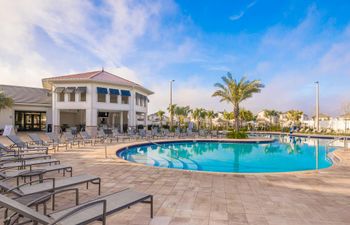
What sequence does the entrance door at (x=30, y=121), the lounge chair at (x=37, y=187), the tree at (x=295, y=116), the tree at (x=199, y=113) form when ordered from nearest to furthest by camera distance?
the lounge chair at (x=37, y=187), the entrance door at (x=30, y=121), the tree at (x=199, y=113), the tree at (x=295, y=116)

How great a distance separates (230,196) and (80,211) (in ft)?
10.0

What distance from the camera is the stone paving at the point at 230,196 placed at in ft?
11.3

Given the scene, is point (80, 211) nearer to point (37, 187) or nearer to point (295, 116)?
point (37, 187)

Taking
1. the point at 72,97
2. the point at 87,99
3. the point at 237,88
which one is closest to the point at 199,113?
the point at 237,88

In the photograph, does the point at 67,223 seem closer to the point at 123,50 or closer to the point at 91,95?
the point at 123,50

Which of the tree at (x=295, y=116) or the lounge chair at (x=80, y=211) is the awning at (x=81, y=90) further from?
the tree at (x=295, y=116)

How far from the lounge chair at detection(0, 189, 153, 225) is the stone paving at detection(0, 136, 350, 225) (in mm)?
400

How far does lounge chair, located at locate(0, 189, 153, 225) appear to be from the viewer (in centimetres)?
217

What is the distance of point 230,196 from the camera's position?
4504 millimetres

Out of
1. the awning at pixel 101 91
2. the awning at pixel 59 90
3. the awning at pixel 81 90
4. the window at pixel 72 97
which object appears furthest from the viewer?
the window at pixel 72 97

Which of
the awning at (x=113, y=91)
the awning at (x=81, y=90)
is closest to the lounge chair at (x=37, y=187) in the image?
the awning at (x=81, y=90)

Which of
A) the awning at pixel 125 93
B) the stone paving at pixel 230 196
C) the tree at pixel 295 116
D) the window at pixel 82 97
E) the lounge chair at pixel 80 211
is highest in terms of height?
the awning at pixel 125 93

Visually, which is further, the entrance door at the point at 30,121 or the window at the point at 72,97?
A: the entrance door at the point at 30,121

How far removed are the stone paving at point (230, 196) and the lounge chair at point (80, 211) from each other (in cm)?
40
